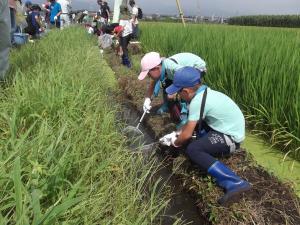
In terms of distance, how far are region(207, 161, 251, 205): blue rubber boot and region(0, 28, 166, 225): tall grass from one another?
0.37 m

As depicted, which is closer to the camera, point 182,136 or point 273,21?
point 182,136

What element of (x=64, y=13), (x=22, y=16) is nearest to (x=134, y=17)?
(x=22, y=16)

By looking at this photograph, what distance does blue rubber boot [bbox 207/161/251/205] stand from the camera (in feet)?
7.52

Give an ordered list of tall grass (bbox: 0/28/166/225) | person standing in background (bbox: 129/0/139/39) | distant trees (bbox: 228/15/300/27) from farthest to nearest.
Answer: distant trees (bbox: 228/15/300/27), person standing in background (bbox: 129/0/139/39), tall grass (bbox: 0/28/166/225)

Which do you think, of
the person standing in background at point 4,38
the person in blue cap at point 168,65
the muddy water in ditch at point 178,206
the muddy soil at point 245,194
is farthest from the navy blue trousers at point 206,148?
the person standing in background at point 4,38

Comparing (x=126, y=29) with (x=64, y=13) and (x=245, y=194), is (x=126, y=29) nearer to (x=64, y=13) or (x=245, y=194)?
(x=64, y=13)

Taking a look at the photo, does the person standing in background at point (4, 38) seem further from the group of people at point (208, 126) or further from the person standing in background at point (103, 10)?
the person standing in background at point (103, 10)

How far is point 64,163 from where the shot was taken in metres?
1.78

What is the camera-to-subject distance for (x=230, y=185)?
2.38 m

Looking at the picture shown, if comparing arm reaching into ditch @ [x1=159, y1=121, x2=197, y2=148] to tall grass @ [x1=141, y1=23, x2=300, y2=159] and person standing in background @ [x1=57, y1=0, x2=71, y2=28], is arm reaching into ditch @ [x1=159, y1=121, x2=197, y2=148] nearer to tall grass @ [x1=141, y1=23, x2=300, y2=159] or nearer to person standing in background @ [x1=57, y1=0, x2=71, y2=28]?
tall grass @ [x1=141, y1=23, x2=300, y2=159]

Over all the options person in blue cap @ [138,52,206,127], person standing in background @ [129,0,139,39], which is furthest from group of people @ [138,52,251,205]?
person standing in background @ [129,0,139,39]

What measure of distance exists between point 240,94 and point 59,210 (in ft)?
9.35

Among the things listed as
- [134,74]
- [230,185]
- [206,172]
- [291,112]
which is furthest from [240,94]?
[134,74]

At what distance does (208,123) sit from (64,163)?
1301 mm
